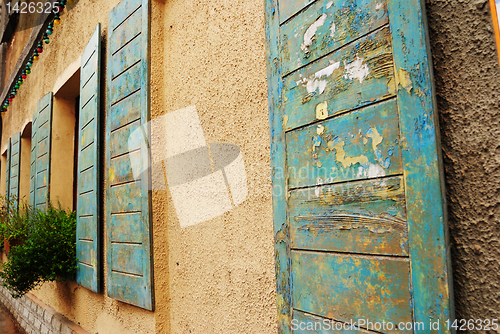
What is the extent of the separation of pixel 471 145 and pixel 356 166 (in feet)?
0.83

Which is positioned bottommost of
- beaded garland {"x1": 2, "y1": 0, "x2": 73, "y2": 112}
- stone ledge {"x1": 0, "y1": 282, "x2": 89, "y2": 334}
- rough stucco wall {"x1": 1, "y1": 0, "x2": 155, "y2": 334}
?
stone ledge {"x1": 0, "y1": 282, "x2": 89, "y2": 334}

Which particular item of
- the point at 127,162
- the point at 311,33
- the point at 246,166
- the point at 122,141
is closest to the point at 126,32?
the point at 122,141

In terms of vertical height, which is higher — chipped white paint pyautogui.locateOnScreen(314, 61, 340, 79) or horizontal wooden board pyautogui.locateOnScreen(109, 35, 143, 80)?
horizontal wooden board pyautogui.locateOnScreen(109, 35, 143, 80)

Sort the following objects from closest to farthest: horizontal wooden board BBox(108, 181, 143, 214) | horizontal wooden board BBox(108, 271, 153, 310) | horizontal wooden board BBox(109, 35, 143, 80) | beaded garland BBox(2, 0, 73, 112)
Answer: horizontal wooden board BBox(108, 271, 153, 310) → horizontal wooden board BBox(108, 181, 143, 214) → horizontal wooden board BBox(109, 35, 143, 80) → beaded garland BBox(2, 0, 73, 112)

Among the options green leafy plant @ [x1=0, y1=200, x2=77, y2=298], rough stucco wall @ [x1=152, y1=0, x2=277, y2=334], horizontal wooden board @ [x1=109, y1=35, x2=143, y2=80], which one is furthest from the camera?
green leafy plant @ [x1=0, y1=200, x2=77, y2=298]

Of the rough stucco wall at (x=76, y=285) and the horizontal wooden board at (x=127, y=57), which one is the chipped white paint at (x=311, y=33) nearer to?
the horizontal wooden board at (x=127, y=57)

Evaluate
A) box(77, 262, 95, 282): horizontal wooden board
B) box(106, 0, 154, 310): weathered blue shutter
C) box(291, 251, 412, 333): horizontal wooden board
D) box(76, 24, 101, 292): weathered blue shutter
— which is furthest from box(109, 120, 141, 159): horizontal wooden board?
box(291, 251, 412, 333): horizontal wooden board

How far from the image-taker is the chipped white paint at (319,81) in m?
0.92

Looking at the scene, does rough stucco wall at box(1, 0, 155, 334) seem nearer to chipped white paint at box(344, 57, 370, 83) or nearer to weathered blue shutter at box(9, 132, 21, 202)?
weathered blue shutter at box(9, 132, 21, 202)

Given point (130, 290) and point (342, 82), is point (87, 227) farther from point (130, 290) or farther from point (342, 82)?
point (342, 82)

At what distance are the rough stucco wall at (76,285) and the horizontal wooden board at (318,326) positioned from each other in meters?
1.09

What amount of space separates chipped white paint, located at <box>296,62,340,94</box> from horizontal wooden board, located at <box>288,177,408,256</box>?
292 millimetres

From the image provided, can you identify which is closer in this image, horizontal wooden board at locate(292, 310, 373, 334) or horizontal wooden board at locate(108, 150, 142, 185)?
horizontal wooden board at locate(292, 310, 373, 334)

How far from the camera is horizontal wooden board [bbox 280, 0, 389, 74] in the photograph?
833 millimetres
